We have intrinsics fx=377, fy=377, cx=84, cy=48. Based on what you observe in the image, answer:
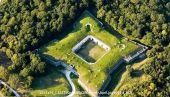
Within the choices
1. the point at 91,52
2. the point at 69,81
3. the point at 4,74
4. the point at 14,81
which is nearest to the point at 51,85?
the point at 69,81

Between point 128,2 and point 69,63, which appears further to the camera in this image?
point 128,2

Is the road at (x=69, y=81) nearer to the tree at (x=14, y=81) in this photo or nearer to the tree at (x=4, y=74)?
the tree at (x=14, y=81)

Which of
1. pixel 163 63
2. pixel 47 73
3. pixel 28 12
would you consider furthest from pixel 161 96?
pixel 28 12

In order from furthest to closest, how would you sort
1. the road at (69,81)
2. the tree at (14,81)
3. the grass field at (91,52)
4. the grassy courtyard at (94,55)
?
the grass field at (91,52)
the grassy courtyard at (94,55)
the road at (69,81)
the tree at (14,81)

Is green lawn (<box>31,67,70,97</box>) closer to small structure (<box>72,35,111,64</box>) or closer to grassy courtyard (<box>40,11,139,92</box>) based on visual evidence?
grassy courtyard (<box>40,11,139,92</box>)

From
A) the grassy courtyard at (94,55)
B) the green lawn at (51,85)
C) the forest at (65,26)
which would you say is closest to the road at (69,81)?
the green lawn at (51,85)

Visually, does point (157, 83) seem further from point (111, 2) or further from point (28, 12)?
point (28, 12)
